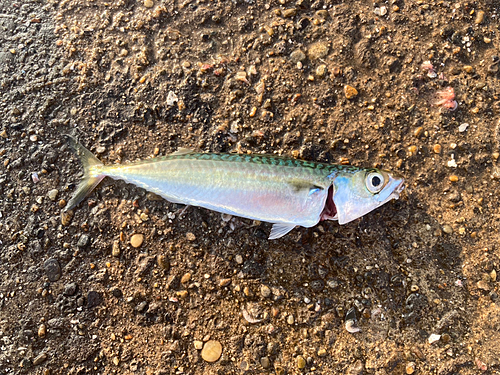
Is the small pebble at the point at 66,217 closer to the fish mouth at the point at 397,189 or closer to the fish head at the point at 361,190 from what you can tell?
the fish head at the point at 361,190

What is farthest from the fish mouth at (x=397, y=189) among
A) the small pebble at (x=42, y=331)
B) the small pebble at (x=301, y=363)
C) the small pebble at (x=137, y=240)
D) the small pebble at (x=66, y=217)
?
the small pebble at (x=42, y=331)

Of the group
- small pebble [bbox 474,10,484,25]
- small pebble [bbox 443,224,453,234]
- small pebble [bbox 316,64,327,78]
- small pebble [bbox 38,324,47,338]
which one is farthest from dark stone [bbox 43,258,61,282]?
small pebble [bbox 474,10,484,25]

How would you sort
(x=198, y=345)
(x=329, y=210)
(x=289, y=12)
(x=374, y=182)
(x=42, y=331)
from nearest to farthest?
(x=374, y=182)
(x=329, y=210)
(x=198, y=345)
(x=42, y=331)
(x=289, y=12)

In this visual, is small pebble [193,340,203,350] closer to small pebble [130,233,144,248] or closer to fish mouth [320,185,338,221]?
small pebble [130,233,144,248]

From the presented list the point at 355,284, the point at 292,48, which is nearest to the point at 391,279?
the point at 355,284

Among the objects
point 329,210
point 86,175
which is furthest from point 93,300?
point 329,210

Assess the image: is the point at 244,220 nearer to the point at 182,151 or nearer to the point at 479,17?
the point at 182,151

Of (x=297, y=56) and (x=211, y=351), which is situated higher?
(x=297, y=56)
